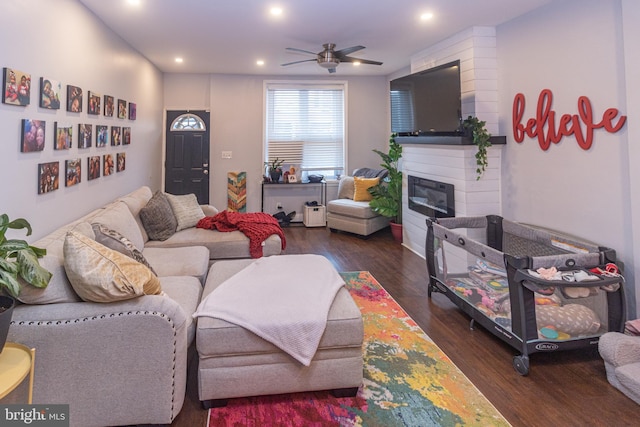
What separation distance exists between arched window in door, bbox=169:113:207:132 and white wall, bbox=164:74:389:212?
0.51 feet

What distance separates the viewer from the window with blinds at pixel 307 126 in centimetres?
666

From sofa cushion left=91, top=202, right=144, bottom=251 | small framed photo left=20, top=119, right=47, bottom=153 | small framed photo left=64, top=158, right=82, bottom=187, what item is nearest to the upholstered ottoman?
sofa cushion left=91, top=202, right=144, bottom=251

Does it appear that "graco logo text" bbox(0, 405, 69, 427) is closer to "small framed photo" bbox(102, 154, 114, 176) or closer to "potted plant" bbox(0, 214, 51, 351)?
"potted plant" bbox(0, 214, 51, 351)

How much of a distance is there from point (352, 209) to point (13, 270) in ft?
15.3

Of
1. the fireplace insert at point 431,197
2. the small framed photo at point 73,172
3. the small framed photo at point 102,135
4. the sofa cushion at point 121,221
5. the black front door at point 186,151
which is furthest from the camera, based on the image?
the black front door at point 186,151

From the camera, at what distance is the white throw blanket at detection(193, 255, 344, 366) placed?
6.11 feet

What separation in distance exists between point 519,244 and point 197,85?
5.51 m

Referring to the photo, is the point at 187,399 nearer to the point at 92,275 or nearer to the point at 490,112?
the point at 92,275

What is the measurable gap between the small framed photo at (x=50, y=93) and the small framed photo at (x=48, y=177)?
1.34ft

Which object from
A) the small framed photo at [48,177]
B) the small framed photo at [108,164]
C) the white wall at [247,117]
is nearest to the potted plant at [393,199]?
the white wall at [247,117]

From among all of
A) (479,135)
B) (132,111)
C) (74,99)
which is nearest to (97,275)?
(74,99)

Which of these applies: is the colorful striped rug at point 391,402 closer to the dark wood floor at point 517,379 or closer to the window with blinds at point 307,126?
the dark wood floor at point 517,379

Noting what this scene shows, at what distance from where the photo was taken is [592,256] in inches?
92.7

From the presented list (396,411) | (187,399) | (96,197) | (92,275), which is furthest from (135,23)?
(396,411)
